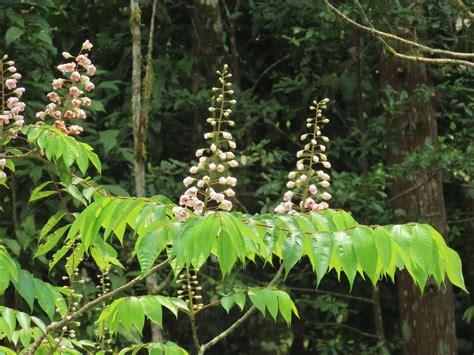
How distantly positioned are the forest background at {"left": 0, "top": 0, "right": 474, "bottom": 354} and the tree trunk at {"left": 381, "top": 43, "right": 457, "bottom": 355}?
1cm

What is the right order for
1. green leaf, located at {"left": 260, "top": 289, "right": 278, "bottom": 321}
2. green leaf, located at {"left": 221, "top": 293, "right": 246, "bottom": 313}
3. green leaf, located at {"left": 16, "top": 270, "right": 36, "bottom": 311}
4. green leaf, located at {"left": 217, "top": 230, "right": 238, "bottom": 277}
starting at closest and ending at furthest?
green leaf, located at {"left": 217, "top": 230, "right": 238, "bottom": 277} < green leaf, located at {"left": 16, "top": 270, "right": 36, "bottom": 311} < green leaf, located at {"left": 260, "top": 289, "right": 278, "bottom": 321} < green leaf, located at {"left": 221, "top": 293, "right": 246, "bottom": 313}

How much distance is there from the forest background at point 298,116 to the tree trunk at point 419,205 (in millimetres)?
10

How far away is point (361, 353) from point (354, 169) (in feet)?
4.59

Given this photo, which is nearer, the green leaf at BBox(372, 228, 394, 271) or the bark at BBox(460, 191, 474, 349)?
the green leaf at BBox(372, 228, 394, 271)

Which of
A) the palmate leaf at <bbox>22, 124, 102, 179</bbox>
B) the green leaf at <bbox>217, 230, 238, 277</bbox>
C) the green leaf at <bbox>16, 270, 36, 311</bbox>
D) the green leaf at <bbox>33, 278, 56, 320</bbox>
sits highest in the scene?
the palmate leaf at <bbox>22, 124, 102, 179</bbox>

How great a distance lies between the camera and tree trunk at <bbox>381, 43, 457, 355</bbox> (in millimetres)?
6645

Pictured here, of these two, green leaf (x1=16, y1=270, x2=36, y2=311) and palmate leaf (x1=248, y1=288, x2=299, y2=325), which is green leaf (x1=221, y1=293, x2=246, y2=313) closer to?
palmate leaf (x1=248, y1=288, x2=299, y2=325)

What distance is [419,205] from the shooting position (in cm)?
671

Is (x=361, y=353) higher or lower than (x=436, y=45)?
lower

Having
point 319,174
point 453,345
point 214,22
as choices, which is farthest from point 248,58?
point 319,174

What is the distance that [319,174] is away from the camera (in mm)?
3070

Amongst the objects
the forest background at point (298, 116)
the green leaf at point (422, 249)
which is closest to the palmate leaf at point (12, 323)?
the green leaf at point (422, 249)

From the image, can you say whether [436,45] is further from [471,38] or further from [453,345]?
[453,345]

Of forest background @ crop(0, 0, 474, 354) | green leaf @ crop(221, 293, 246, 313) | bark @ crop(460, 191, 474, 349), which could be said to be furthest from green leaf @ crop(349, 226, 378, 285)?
bark @ crop(460, 191, 474, 349)
